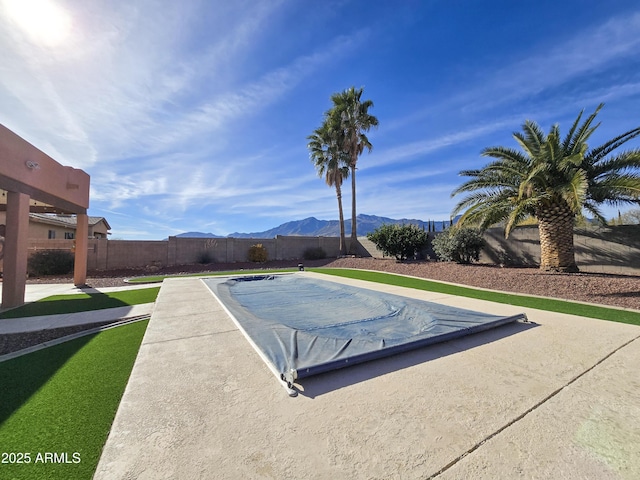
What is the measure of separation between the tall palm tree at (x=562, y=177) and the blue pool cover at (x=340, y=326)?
6.00 meters

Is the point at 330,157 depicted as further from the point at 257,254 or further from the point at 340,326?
the point at 340,326

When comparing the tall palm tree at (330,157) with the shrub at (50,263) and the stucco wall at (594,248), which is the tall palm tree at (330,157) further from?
the shrub at (50,263)

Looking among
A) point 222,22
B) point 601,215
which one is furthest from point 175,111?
point 601,215

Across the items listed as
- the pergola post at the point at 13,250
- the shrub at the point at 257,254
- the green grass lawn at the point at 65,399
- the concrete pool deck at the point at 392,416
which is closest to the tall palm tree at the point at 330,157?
the shrub at the point at 257,254

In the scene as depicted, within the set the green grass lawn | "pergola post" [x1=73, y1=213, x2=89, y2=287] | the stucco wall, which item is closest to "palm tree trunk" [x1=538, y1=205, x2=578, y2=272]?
the stucco wall

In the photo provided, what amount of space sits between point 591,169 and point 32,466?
13.7 meters

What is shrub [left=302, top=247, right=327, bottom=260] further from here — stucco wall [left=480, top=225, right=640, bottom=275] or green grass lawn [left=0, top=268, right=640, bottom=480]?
green grass lawn [left=0, top=268, right=640, bottom=480]

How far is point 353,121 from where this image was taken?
20562mm

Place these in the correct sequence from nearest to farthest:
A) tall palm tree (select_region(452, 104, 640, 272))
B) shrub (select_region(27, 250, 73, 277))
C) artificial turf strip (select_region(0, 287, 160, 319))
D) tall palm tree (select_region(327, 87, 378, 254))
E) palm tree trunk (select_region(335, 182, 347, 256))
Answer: artificial turf strip (select_region(0, 287, 160, 319)) < tall palm tree (select_region(452, 104, 640, 272)) < shrub (select_region(27, 250, 73, 277)) < tall palm tree (select_region(327, 87, 378, 254)) < palm tree trunk (select_region(335, 182, 347, 256))

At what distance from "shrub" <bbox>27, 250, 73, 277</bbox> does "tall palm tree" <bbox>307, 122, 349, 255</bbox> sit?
52.2 feet

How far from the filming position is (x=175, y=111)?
972 cm

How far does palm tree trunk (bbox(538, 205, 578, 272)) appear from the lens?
9.57 m

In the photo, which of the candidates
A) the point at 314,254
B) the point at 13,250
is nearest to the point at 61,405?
the point at 13,250

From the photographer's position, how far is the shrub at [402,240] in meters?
16.2
